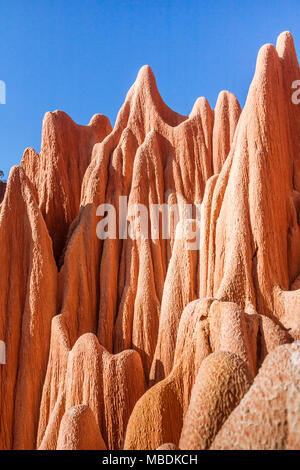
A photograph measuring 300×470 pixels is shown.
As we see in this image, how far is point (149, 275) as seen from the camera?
9211mm

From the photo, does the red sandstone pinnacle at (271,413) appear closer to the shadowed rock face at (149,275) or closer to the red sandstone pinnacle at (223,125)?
the shadowed rock face at (149,275)

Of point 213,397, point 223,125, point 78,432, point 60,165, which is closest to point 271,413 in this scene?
point 213,397

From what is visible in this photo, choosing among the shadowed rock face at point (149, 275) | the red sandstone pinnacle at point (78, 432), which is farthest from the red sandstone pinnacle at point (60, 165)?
the red sandstone pinnacle at point (78, 432)

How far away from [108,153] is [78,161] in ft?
5.27

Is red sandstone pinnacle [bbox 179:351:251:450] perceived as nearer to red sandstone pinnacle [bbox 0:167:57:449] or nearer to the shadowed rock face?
the shadowed rock face

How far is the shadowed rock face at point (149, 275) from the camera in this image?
6.15 m

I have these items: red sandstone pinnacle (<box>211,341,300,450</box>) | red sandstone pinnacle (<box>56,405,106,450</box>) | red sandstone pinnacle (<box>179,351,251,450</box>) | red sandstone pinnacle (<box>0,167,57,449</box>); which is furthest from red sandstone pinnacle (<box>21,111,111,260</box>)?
red sandstone pinnacle (<box>211,341,300,450</box>)

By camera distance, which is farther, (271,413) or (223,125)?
(223,125)

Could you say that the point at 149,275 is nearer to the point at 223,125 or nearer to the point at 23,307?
the point at 23,307

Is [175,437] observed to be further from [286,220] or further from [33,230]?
[33,230]

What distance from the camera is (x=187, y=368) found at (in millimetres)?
6223

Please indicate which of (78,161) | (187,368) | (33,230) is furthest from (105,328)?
(78,161)

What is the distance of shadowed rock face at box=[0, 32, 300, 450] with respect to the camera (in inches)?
242

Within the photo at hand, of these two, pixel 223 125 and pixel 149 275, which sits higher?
pixel 223 125
